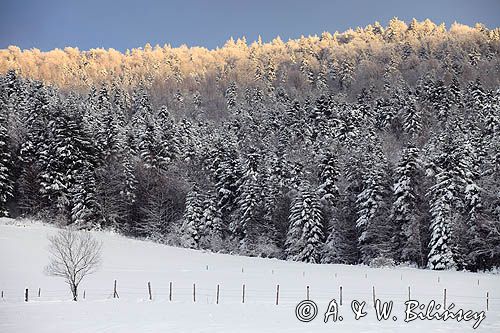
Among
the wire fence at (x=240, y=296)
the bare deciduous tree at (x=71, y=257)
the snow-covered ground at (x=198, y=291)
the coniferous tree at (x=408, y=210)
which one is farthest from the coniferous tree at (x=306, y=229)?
the bare deciduous tree at (x=71, y=257)

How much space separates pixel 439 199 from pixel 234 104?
8523cm

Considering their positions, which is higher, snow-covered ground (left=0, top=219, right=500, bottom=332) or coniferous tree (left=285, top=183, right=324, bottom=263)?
coniferous tree (left=285, top=183, right=324, bottom=263)

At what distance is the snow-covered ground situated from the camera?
63.0ft

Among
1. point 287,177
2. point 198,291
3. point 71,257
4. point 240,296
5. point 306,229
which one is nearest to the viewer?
point 71,257

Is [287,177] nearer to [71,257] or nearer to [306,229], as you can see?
[306,229]

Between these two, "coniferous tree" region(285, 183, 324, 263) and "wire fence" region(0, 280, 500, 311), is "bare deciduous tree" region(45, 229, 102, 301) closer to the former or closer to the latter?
"wire fence" region(0, 280, 500, 311)

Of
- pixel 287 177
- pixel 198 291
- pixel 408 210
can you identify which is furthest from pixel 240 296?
pixel 287 177

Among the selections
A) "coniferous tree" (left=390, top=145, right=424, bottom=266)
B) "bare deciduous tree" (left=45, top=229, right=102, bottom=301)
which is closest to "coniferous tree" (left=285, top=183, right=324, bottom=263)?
"coniferous tree" (left=390, top=145, right=424, bottom=266)

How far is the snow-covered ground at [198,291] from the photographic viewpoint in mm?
19203

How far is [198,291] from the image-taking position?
3062cm

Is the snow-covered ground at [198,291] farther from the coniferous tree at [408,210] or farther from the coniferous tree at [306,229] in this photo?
the coniferous tree at [408,210]

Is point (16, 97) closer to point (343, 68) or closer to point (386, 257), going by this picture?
point (386, 257)

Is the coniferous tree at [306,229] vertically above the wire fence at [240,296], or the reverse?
the coniferous tree at [306,229]

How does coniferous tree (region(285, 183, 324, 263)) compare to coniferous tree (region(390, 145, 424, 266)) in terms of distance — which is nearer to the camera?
coniferous tree (region(390, 145, 424, 266))
